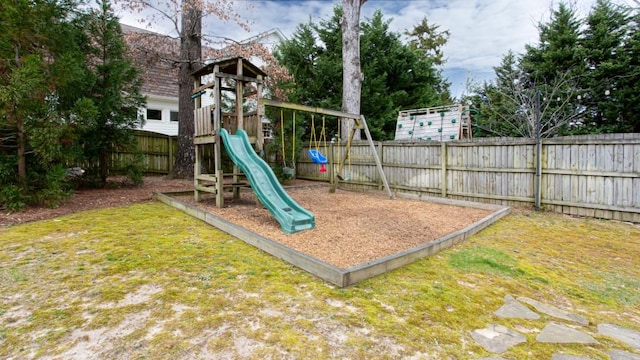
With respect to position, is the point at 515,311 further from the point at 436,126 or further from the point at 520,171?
the point at 436,126

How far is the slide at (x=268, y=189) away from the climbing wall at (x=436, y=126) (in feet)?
24.7

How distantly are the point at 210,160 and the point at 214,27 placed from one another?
14.3 ft

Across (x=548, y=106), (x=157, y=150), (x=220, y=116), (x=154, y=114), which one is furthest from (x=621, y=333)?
(x=154, y=114)

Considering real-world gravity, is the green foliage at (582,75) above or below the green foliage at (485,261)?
above

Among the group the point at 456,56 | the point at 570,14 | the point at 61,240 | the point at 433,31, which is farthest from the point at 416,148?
the point at 433,31

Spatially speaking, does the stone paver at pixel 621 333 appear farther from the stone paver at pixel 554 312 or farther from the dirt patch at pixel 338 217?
the dirt patch at pixel 338 217

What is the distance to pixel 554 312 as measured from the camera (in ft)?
8.34

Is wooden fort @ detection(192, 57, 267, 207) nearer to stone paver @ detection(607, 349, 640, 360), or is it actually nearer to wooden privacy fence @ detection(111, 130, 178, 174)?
stone paver @ detection(607, 349, 640, 360)

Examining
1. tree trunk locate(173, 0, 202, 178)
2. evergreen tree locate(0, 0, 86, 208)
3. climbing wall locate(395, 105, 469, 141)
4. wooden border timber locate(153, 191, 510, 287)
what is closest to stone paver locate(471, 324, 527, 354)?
wooden border timber locate(153, 191, 510, 287)

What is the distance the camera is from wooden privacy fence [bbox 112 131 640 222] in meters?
5.55

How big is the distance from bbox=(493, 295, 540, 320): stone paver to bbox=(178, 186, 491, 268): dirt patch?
1252mm

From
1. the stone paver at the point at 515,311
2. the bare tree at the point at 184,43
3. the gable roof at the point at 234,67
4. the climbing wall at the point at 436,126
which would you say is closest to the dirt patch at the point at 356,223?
the stone paver at the point at 515,311

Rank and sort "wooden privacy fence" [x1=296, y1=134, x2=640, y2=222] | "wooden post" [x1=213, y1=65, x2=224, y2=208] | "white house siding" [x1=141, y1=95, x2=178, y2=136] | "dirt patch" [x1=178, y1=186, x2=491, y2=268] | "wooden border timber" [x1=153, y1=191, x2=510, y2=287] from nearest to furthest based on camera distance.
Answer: "wooden border timber" [x1=153, y1=191, x2=510, y2=287] → "dirt patch" [x1=178, y1=186, x2=491, y2=268] → "wooden privacy fence" [x1=296, y1=134, x2=640, y2=222] → "wooden post" [x1=213, y1=65, x2=224, y2=208] → "white house siding" [x1=141, y1=95, x2=178, y2=136]

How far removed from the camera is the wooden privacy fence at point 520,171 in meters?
5.55
